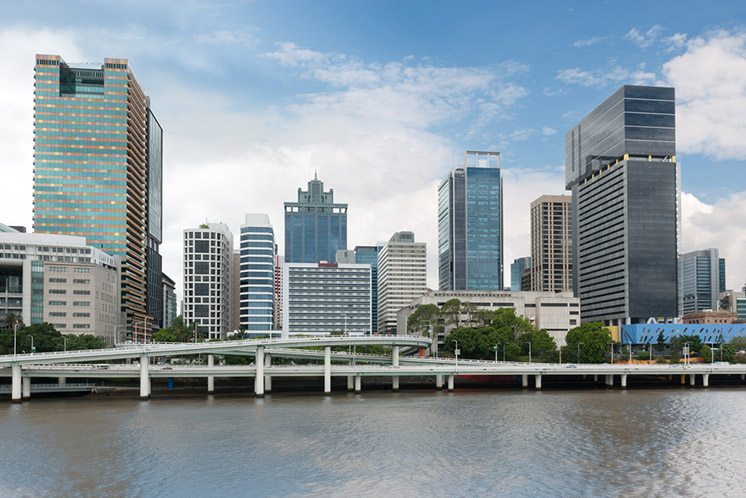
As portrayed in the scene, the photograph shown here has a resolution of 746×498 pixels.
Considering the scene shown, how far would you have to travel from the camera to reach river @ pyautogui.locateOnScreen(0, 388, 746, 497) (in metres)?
58.1

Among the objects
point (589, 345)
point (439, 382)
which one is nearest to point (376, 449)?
point (439, 382)

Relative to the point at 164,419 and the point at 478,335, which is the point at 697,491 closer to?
the point at 164,419

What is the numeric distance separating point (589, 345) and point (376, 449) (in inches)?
4962

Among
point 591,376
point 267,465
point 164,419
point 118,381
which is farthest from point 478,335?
point 267,465

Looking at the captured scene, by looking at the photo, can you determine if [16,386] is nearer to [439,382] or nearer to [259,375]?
[259,375]

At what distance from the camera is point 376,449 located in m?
73.3

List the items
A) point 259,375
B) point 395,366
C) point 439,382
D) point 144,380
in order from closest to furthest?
point 144,380 < point 259,375 < point 395,366 < point 439,382

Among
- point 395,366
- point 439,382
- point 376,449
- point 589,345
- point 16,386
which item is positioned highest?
point 589,345

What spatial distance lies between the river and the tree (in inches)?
2699

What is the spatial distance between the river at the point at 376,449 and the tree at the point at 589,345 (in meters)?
68.6

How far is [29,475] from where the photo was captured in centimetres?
6197

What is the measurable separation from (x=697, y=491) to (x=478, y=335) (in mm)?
130117

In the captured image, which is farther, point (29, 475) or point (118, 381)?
point (118, 381)

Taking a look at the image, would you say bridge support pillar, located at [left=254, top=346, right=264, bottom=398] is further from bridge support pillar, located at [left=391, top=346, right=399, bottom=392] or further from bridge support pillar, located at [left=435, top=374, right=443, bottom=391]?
bridge support pillar, located at [left=435, top=374, right=443, bottom=391]
